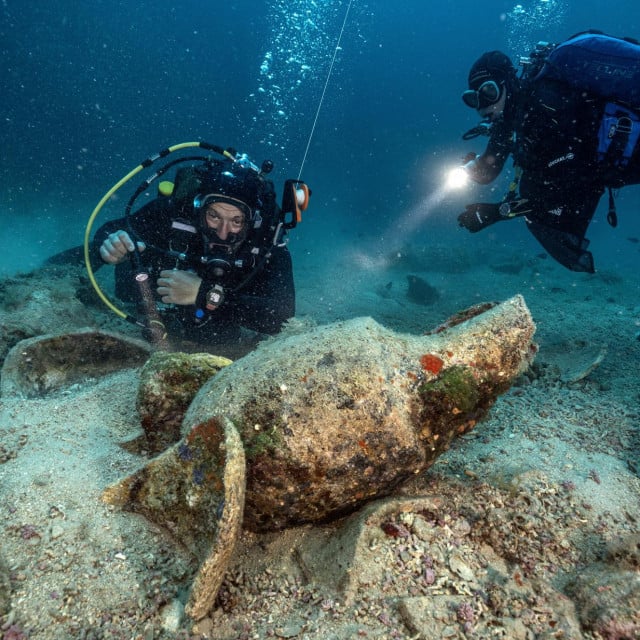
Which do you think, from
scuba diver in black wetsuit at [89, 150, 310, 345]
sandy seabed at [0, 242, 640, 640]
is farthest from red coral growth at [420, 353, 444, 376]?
scuba diver in black wetsuit at [89, 150, 310, 345]

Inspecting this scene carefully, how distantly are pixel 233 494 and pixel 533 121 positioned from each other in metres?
6.05

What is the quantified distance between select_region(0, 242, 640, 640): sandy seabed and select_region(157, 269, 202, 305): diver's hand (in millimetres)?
2072

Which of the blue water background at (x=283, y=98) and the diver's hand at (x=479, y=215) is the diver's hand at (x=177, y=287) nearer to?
the diver's hand at (x=479, y=215)

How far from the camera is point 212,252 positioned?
5094 mm

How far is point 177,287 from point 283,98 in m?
89.1

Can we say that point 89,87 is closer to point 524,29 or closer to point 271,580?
point 271,580

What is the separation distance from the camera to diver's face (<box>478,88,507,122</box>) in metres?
5.50

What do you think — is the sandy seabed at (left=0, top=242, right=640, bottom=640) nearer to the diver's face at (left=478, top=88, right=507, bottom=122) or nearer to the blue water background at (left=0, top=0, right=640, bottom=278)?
the diver's face at (left=478, top=88, right=507, bottom=122)

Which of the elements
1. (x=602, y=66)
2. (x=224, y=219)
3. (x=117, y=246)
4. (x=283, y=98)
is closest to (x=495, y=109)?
(x=602, y=66)

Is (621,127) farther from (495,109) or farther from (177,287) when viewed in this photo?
(177,287)

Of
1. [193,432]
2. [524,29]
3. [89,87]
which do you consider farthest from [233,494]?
[524,29]

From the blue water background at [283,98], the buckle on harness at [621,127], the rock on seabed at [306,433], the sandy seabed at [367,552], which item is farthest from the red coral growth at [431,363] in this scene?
the blue water background at [283,98]

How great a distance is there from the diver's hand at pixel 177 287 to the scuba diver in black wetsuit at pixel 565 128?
432 centimetres

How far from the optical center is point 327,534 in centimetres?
203
